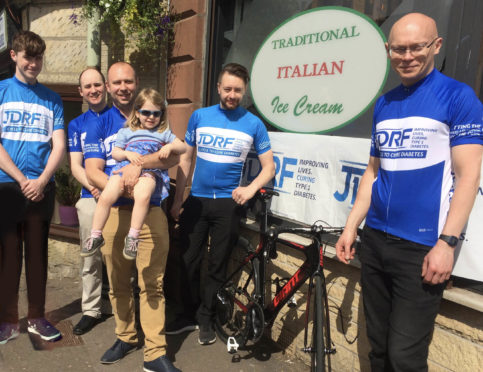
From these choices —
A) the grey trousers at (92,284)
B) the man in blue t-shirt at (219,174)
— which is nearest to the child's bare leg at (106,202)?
the man in blue t-shirt at (219,174)

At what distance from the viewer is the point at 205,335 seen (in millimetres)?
3439

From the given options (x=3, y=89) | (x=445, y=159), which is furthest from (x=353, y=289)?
(x=3, y=89)

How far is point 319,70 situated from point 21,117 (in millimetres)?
2388

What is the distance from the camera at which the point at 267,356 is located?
3.32 meters

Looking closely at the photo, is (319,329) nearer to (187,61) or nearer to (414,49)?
(414,49)

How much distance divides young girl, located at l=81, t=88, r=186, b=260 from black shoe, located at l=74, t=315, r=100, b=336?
1.19 meters

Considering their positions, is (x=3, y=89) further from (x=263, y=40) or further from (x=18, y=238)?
(x=263, y=40)

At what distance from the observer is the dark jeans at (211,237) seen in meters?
3.24

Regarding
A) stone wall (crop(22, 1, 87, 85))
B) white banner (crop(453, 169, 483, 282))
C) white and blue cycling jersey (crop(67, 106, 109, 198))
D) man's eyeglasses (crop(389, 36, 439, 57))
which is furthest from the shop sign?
stone wall (crop(22, 1, 87, 85))

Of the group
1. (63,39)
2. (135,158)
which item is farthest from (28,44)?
(63,39)

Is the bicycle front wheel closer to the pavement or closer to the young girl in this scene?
the pavement

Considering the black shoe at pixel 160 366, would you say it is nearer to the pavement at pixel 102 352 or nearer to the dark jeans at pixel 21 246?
the pavement at pixel 102 352

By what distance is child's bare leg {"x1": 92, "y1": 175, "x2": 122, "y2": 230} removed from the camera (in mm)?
2668

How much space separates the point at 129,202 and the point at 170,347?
1357 millimetres
